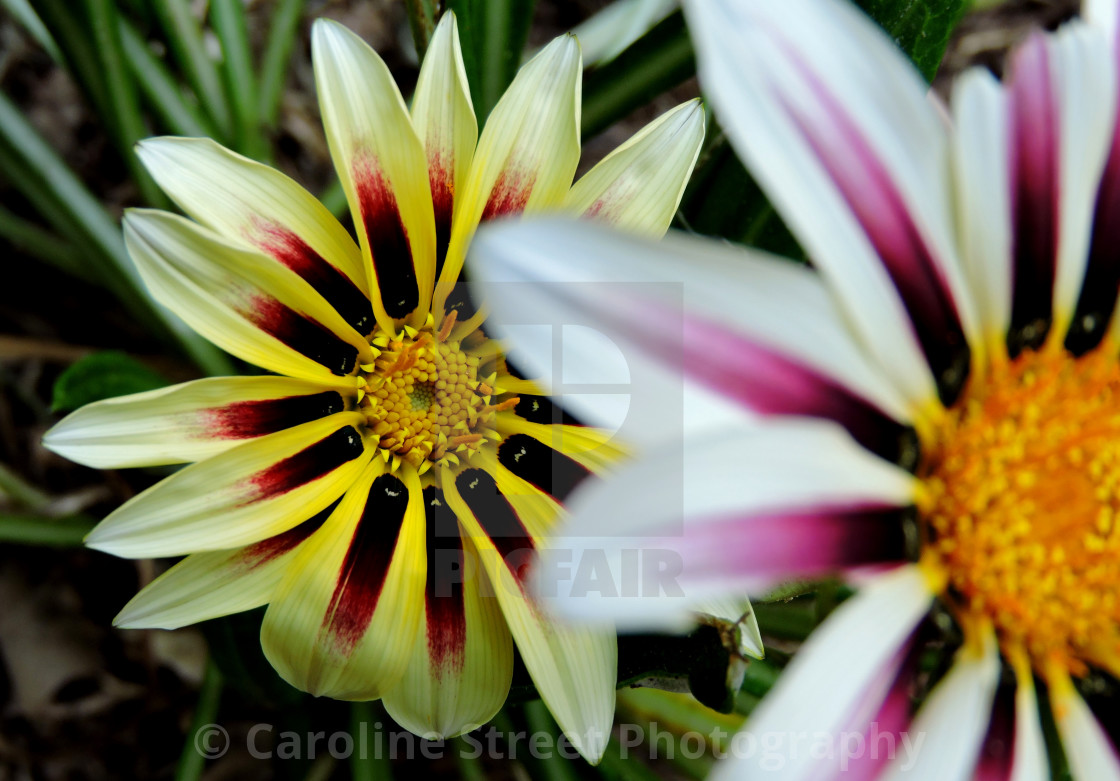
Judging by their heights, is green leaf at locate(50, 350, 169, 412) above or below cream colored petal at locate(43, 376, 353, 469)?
above

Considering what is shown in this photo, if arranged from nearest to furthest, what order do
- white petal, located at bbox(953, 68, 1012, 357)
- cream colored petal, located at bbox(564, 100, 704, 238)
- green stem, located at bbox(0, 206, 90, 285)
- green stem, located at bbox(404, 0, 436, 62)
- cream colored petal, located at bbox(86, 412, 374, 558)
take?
white petal, located at bbox(953, 68, 1012, 357) → cream colored petal, located at bbox(86, 412, 374, 558) → cream colored petal, located at bbox(564, 100, 704, 238) → green stem, located at bbox(404, 0, 436, 62) → green stem, located at bbox(0, 206, 90, 285)

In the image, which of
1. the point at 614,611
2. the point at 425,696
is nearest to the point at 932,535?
the point at 614,611

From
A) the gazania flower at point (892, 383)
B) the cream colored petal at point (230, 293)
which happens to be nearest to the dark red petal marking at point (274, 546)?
the cream colored petal at point (230, 293)

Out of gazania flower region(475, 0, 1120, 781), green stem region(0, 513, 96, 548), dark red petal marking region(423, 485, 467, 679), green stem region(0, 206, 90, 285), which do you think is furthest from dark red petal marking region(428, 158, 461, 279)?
green stem region(0, 206, 90, 285)

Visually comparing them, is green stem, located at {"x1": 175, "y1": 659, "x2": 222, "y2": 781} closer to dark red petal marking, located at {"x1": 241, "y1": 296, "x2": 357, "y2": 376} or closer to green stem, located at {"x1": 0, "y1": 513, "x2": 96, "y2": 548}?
green stem, located at {"x1": 0, "y1": 513, "x2": 96, "y2": 548}

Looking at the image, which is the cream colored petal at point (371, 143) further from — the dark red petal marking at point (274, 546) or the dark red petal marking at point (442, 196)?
the dark red petal marking at point (274, 546)

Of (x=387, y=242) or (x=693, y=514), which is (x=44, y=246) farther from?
(x=693, y=514)

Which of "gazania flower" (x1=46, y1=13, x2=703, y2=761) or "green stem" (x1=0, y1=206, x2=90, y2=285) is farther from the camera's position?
"green stem" (x1=0, y1=206, x2=90, y2=285)

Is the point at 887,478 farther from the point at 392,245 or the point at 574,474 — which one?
the point at 392,245
